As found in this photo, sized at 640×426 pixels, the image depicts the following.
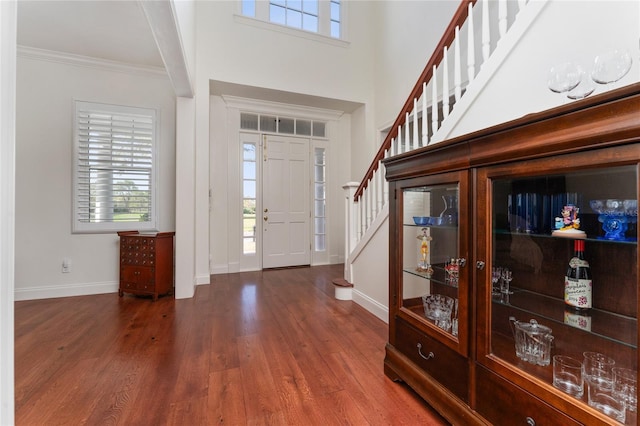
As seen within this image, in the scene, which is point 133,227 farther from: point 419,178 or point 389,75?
point 389,75

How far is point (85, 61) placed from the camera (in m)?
3.48

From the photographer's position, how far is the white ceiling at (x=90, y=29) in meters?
2.66

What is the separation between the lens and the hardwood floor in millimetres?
1505

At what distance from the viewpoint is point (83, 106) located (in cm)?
349

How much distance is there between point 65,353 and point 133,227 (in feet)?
6.18

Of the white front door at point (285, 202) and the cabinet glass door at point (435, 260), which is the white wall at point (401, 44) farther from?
the cabinet glass door at point (435, 260)

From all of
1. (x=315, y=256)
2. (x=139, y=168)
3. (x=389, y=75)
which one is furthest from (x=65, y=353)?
(x=389, y=75)

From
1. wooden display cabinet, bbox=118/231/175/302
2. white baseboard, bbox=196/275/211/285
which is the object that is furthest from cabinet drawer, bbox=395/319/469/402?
white baseboard, bbox=196/275/211/285

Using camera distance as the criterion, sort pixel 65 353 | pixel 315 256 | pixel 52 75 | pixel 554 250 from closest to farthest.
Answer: pixel 554 250 → pixel 65 353 → pixel 52 75 → pixel 315 256

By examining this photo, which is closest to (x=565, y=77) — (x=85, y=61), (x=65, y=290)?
(x=85, y=61)

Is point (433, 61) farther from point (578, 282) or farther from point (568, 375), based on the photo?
point (568, 375)

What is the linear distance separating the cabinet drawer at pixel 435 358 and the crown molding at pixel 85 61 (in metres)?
4.12

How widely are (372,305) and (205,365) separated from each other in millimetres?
1597

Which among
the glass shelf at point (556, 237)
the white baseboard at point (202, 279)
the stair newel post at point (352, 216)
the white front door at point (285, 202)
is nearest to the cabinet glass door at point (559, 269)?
the glass shelf at point (556, 237)
